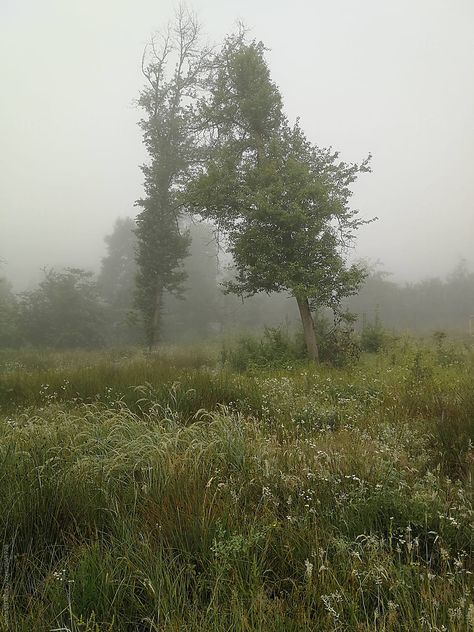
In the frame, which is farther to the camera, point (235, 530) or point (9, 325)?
point (9, 325)

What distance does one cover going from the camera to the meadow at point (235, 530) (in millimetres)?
1872

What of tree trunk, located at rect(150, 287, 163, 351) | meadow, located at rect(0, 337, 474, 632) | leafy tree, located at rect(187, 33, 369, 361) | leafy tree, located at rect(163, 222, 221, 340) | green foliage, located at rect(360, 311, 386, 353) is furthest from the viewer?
leafy tree, located at rect(163, 222, 221, 340)

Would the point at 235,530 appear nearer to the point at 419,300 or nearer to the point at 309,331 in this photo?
the point at 309,331

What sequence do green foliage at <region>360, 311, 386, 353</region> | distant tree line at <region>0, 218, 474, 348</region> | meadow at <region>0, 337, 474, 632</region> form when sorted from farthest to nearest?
distant tree line at <region>0, 218, 474, 348</region>, green foliage at <region>360, 311, 386, 353</region>, meadow at <region>0, 337, 474, 632</region>

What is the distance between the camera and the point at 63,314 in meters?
29.8

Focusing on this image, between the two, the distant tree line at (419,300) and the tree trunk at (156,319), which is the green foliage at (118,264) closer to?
the tree trunk at (156,319)

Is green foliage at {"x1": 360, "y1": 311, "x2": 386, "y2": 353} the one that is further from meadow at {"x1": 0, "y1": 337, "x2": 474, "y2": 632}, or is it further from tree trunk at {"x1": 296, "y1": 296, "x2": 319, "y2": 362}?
meadow at {"x1": 0, "y1": 337, "x2": 474, "y2": 632}

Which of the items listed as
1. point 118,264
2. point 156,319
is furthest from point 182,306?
point 156,319

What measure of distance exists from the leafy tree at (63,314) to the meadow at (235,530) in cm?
2687

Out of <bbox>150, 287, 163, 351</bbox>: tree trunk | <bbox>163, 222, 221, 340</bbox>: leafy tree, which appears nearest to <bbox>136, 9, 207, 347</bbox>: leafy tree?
<bbox>150, 287, 163, 351</bbox>: tree trunk

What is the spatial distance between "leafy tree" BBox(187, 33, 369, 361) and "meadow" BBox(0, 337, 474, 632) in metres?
7.55

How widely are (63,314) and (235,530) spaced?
30.9 metres

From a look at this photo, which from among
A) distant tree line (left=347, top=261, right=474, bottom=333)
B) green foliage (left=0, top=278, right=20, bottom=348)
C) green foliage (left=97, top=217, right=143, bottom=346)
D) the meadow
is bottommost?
the meadow

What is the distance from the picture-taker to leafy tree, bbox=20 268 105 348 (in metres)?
28.9
